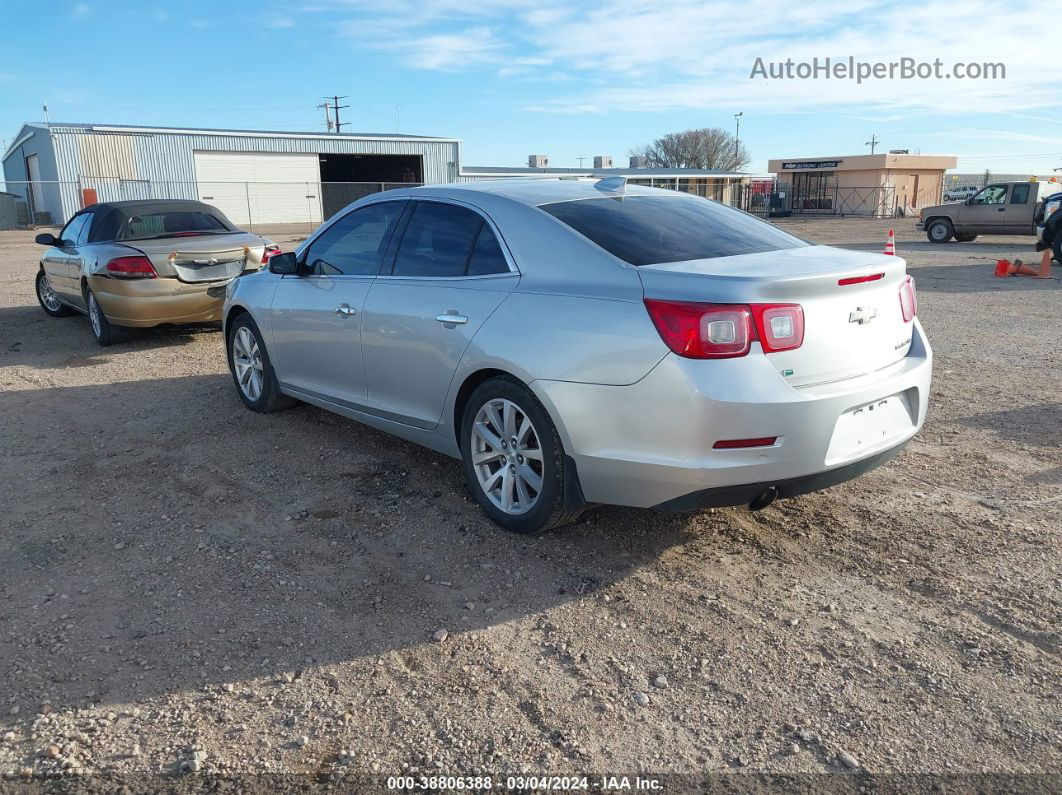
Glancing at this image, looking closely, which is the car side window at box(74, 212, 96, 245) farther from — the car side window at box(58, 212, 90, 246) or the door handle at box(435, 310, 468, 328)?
the door handle at box(435, 310, 468, 328)

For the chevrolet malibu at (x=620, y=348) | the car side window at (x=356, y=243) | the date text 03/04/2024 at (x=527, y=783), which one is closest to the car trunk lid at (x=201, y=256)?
the car side window at (x=356, y=243)

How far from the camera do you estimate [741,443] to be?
11.0ft

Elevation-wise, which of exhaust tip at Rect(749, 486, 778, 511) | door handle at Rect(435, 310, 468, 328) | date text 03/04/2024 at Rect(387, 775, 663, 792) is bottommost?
date text 03/04/2024 at Rect(387, 775, 663, 792)

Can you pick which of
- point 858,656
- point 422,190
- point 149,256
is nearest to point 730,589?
point 858,656

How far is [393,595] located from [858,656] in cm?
186

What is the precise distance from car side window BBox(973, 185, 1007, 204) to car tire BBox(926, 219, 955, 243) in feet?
3.40

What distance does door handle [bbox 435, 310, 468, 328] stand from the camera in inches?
166

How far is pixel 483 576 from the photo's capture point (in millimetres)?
3801

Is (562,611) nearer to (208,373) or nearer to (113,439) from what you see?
(113,439)

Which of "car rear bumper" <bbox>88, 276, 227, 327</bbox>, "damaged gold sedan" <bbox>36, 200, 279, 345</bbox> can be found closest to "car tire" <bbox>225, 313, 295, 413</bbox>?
"damaged gold sedan" <bbox>36, 200, 279, 345</bbox>

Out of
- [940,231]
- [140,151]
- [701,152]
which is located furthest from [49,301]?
[701,152]

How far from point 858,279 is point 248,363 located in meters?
4.51

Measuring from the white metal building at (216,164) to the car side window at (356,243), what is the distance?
26190 mm

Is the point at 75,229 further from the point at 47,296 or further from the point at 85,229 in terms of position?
the point at 47,296
